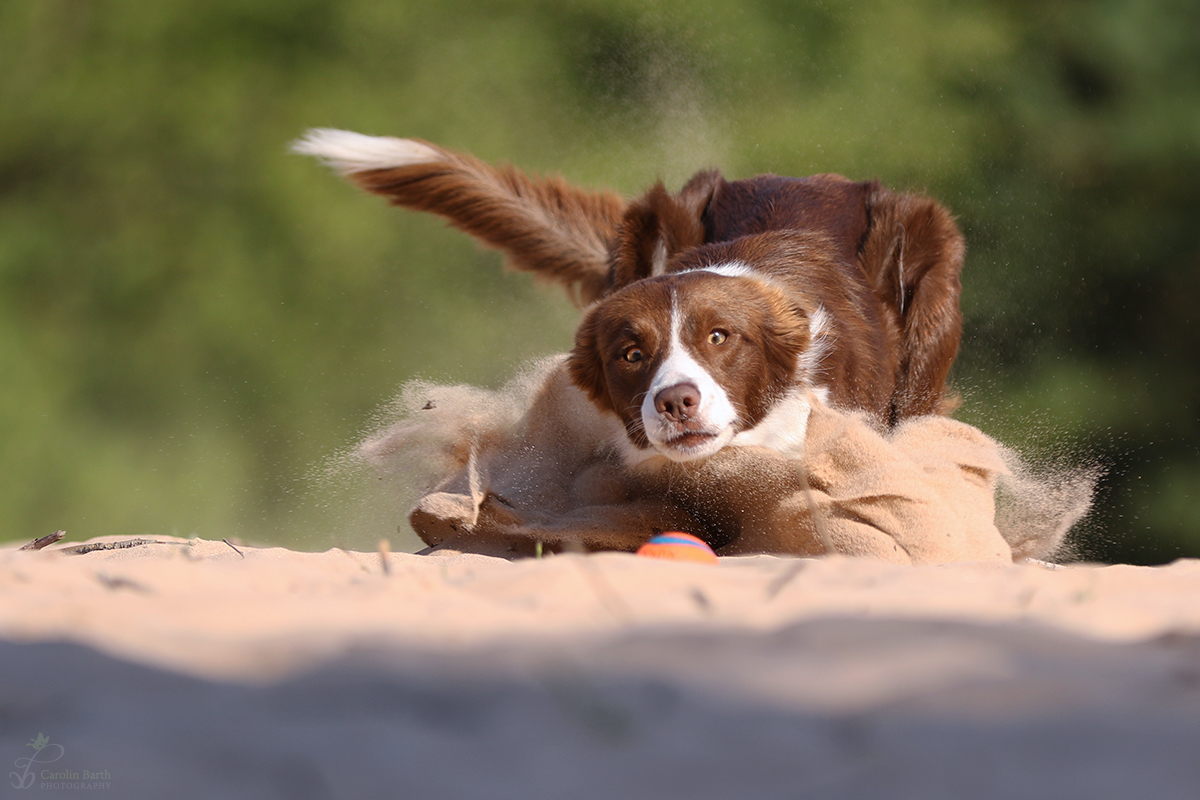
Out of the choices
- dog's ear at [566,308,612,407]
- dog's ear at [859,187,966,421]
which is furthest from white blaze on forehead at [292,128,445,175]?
dog's ear at [859,187,966,421]

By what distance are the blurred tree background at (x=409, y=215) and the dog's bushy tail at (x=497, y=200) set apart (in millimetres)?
2223

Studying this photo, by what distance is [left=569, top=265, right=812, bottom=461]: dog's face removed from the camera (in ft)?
10.2

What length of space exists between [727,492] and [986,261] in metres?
4.82

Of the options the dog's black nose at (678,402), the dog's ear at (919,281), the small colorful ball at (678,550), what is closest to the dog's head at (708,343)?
the dog's black nose at (678,402)

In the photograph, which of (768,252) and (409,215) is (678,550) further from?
(409,215)

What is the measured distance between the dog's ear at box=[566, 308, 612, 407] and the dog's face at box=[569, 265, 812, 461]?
0.04 feet

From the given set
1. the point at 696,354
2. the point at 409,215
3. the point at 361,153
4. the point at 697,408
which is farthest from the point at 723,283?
the point at 409,215

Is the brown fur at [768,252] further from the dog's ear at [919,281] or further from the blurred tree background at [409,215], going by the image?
the blurred tree background at [409,215]

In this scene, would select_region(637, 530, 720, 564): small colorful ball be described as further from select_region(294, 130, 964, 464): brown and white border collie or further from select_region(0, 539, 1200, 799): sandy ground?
select_region(0, 539, 1200, 799): sandy ground

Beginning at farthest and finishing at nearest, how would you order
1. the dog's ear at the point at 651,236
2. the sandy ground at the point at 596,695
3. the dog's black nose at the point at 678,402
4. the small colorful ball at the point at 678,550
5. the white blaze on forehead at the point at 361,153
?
1. the white blaze on forehead at the point at 361,153
2. the dog's ear at the point at 651,236
3. the dog's black nose at the point at 678,402
4. the small colorful ball at the point at 678,550
5. the sandy ground at the point at 596,695

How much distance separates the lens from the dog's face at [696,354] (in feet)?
10.2

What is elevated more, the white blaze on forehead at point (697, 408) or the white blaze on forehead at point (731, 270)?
the white blaze on forehead at point (731, 270)

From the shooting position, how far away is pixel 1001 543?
3.12m

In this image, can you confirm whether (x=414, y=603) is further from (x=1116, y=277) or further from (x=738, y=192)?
(x=1116, y=277)
